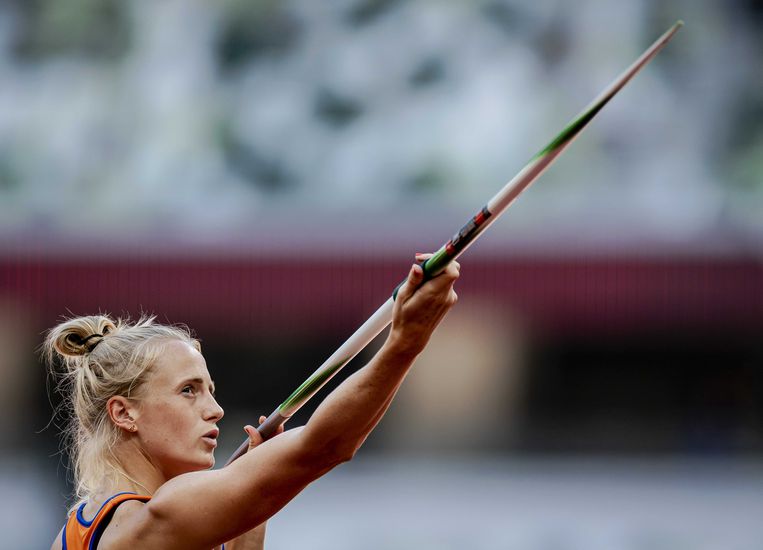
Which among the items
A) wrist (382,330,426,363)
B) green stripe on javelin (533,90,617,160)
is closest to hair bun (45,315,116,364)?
wrist (382,330,426,363)

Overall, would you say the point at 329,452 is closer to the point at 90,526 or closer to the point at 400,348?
the point at 400,348

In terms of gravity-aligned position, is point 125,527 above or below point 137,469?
below

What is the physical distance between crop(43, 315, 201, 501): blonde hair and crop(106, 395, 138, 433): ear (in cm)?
2

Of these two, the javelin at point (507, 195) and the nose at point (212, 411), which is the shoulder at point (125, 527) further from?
the javelin at point (507, 195)

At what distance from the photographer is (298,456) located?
212 centimetres

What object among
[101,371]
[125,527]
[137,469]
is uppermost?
[101,371]

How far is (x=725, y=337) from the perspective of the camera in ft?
46.4

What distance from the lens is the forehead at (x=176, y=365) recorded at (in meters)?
2.58

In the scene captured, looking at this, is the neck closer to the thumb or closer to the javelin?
the javelin

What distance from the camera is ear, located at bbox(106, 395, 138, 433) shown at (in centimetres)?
257

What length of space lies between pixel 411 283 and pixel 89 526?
85cm

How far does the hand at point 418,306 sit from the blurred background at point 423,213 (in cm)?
1042

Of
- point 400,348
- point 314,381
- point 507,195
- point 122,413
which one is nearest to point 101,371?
point 122,413

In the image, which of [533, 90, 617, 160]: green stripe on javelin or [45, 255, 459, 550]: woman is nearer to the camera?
[533, 90, 617, 160]: green stripe on javelin
